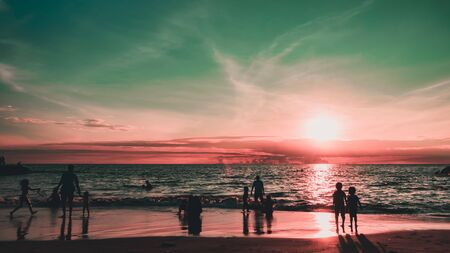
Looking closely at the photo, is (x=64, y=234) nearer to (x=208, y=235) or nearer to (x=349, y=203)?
(x=208, y=235)

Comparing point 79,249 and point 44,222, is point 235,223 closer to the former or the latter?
point 79,249

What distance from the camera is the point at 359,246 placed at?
441 inches

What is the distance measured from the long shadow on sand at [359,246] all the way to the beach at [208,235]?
3 centimetres

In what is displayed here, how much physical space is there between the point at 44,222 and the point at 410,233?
55.4 feet

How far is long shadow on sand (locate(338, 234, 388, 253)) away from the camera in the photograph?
34.8 feet

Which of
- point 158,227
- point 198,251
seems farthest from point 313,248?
point 158,227

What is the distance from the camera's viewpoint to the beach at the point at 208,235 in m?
11.0

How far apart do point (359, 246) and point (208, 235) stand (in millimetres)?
5587

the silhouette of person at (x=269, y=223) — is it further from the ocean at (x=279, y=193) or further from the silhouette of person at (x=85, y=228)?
the silhouette of person at (x=85, y=228)

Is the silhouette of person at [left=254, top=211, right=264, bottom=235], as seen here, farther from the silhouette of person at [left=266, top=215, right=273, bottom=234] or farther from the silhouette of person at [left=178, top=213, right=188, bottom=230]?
the silhouette of person at [left=178, top=213, right=188, bottom=230]

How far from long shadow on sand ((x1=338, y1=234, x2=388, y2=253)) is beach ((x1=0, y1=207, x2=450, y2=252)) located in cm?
3

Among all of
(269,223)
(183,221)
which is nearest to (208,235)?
(269,223)

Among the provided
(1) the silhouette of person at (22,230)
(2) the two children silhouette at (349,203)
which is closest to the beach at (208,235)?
(1) the silhouette of person at (22,230)

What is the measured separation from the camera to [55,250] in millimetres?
10516
